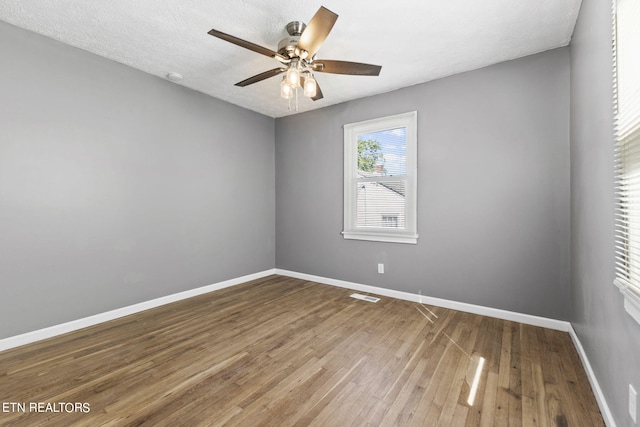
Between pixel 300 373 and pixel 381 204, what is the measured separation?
2452mm

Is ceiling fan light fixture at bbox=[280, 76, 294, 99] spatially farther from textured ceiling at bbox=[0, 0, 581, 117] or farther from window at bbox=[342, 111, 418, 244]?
window at bbox=[342, 111, 418, 244]

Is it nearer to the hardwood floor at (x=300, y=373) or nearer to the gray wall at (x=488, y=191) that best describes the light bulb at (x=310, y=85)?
the gray wall at (x=488, y=191)

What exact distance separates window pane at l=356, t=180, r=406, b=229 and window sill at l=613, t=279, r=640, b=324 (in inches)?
95.1

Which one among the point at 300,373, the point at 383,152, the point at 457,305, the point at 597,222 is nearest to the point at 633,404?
the point at 597,222

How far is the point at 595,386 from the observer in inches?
68.7

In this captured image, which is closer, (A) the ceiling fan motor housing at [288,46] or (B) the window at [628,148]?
(B) the window at [628,148]

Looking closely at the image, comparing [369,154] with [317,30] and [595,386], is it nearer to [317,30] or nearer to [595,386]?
[317,30]

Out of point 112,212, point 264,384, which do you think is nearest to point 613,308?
point 264,384

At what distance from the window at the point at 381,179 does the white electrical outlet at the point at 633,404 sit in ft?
7.76

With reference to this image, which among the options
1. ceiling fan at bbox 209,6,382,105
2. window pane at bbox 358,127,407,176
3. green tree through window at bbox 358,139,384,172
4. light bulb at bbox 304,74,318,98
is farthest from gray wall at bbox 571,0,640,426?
green tree through window at bbox 358,139,384,172

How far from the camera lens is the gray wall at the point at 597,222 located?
1.36 metres

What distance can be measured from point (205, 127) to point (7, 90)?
1851 mm

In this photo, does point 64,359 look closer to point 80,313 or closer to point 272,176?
point 80,313

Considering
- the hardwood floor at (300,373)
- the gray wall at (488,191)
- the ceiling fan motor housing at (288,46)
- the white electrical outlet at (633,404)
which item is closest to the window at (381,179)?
the gray wall at (488,191)
